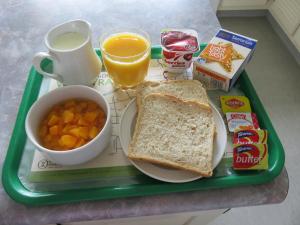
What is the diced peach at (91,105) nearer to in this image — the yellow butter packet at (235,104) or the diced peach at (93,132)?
the diced peach at (93,132)

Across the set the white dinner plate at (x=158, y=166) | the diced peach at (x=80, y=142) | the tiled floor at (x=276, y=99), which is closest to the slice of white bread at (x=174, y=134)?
the white dinner plate at (x=158, y=166)

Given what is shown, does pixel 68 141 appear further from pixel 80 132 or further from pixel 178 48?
pixel 178 48

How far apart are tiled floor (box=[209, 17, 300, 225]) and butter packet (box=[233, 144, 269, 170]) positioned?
0.83 meters

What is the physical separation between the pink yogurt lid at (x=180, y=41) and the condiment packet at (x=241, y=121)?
0.23 metres

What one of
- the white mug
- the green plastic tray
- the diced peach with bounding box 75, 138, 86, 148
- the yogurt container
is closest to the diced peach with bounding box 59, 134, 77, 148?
the diced peach with bounding box 75, 138, 86, 148

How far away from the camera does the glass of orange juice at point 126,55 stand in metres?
0.74

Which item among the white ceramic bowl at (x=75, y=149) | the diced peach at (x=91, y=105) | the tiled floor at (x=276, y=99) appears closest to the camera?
the white ceramic bowl at (x=75, y=149)

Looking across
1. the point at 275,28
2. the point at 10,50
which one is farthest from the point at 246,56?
the point at 275,28

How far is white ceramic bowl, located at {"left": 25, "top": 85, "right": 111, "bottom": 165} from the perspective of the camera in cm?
58

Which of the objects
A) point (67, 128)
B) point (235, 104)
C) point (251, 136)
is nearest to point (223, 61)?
point (235, 104)

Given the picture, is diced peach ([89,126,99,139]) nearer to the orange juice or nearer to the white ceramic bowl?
the white ceramic bowl

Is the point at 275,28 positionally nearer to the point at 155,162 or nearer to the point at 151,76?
the point at 151,76

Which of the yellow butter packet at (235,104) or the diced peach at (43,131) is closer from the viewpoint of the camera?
the diced peach at (43,131)

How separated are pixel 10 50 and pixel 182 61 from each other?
65cm
